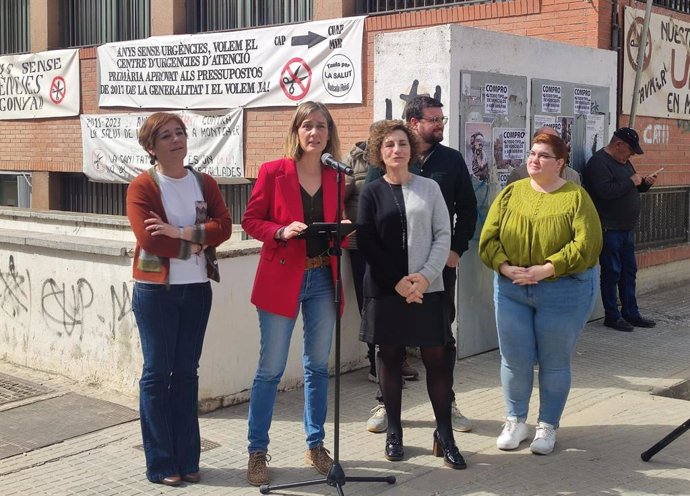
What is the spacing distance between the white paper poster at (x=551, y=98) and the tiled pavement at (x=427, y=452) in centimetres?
255

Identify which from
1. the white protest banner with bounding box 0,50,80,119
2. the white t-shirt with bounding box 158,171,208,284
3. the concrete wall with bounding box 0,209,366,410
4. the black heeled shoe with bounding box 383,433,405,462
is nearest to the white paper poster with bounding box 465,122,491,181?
the concrete wall with bounding box 0,209,366,410

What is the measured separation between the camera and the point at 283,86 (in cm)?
1139

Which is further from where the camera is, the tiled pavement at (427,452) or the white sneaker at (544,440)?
the white sneaker at (544,440)

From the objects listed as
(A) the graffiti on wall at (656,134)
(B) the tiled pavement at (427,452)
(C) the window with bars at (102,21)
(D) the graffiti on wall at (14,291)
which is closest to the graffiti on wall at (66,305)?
(D) the graffiti on wall at (14,291)

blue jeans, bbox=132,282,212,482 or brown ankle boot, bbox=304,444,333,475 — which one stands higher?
blue jeans, bbox=132,282,212,482

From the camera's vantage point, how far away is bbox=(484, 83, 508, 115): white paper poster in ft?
25.6

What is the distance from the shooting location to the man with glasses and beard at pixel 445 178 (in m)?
5.71

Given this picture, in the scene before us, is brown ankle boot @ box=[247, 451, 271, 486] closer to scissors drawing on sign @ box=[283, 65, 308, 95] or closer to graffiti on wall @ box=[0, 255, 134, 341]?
graffiti on wall @ box=[0, 255, 134, 341]

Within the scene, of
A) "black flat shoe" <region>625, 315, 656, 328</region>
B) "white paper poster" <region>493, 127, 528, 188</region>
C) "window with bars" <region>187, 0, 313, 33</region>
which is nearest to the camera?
"white paper poster" <region>493, 127, 528, 188</region>

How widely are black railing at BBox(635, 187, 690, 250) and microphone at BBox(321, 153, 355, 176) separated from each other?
6.71m

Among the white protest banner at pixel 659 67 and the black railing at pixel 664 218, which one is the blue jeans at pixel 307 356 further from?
the black railing at pixel 664 218

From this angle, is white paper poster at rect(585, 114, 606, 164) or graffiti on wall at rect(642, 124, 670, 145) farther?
graffiti on wall at rect(642, 124, 670, 145)

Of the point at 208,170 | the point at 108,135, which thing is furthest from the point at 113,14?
the point at 208,170

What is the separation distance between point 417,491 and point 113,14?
1110 centimetres
